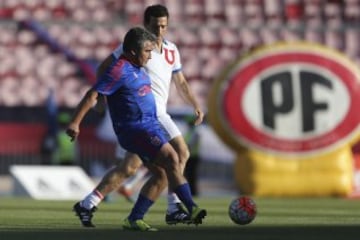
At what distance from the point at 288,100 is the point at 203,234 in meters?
10.8

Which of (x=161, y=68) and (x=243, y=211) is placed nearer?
(x=243, y=211)

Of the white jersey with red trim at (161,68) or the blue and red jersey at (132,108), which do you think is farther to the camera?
the white jersey with red trim at (161,68)

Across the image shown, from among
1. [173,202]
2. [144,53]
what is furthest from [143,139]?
[173,202]

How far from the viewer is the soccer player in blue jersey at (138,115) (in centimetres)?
1002

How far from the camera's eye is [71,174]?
65.6 feet

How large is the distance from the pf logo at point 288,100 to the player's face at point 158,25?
28.2 feet

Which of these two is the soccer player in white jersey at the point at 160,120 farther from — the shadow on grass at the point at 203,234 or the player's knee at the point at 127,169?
the shadow on grass at the point at 203,234

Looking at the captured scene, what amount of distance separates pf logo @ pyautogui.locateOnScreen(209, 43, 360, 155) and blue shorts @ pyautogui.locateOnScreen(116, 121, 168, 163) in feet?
31.3

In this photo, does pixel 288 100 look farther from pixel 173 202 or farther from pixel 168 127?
pixel 173 202

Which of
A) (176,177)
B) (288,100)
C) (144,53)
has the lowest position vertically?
(288,100)

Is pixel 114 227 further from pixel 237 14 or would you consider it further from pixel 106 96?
pixel 237 14

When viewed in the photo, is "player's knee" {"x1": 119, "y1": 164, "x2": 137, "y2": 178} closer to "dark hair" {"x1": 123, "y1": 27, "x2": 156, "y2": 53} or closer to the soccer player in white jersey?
the soccer player in white jersey

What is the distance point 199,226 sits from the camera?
35.0 ft

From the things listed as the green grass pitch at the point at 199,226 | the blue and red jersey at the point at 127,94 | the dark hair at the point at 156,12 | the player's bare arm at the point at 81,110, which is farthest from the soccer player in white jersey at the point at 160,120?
the player's bare arm at the point at 81,110
